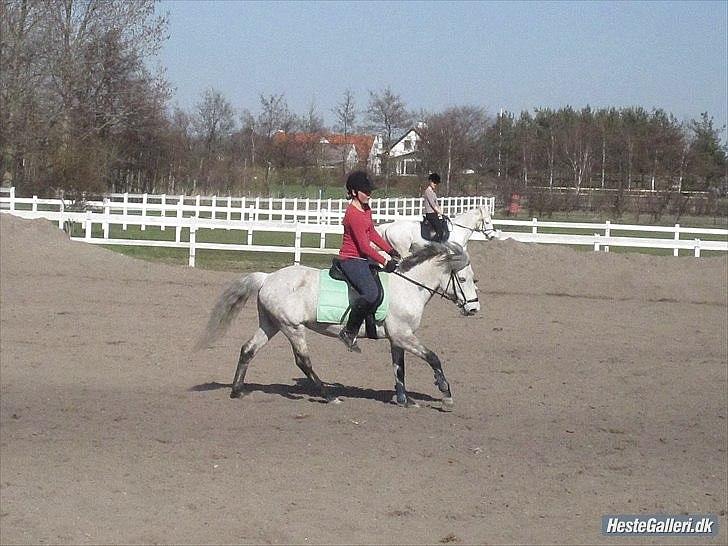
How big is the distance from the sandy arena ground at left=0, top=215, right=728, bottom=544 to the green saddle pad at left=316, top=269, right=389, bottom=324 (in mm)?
960

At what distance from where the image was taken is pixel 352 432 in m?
9.58

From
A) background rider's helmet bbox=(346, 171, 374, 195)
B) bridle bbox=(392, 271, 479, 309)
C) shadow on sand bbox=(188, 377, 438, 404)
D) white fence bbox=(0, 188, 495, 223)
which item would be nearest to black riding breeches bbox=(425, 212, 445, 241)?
shadow on sand bbox=(188, 377, 438, 404)

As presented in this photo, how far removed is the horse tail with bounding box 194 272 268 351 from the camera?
10727mm

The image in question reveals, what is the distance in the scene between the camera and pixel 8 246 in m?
22.0

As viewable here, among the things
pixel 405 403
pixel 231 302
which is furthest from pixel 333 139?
pixel 405 403

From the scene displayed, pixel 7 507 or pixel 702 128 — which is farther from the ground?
pixel 702 128

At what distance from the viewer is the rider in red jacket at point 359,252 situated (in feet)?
32.3

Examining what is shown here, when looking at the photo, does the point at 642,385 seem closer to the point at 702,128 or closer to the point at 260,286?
the point at 260,286

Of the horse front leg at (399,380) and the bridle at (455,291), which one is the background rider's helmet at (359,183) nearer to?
the bridle at (455,291)

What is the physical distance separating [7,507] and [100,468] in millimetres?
1006

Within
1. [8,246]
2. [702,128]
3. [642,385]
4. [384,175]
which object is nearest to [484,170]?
[384,175]

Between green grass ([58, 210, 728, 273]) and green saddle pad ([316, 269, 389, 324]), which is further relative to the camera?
green grass ([58, 210, 728, 273])

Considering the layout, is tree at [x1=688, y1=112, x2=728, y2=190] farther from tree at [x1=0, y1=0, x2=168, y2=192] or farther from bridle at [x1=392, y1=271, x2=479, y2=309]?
bridle at [x1=392, y1=271, x2=479, y2=309]

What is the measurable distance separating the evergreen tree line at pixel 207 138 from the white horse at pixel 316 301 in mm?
25137
